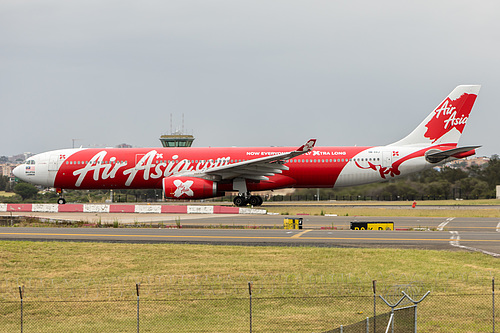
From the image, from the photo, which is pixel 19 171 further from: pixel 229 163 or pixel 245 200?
pixel 245 200

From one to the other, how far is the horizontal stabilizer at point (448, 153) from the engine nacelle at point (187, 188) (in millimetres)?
17256

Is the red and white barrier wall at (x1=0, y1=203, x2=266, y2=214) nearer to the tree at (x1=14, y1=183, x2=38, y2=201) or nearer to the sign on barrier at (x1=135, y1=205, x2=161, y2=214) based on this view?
the sign on barrier at (x1=135, y1=205, x2=161, y2=214)

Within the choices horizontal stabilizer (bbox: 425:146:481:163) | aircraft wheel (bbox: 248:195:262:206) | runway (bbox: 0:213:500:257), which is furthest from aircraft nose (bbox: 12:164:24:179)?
horizontal stabilizer (bbox: 425:146:481:163)

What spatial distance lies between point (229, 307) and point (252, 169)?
28.3 metres

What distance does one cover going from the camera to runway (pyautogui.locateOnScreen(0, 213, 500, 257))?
80.8 ft

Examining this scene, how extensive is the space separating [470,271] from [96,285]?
1187 centimetres

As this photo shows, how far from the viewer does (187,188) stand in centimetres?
4250

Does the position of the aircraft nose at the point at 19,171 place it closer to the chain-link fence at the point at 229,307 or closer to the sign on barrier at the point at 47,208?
the sign on barrier at the point at 47,208

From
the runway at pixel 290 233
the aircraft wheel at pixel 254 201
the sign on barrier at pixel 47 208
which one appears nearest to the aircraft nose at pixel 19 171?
the sign on barrier at pixel 47 208

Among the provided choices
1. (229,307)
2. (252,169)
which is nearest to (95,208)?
(252,169)

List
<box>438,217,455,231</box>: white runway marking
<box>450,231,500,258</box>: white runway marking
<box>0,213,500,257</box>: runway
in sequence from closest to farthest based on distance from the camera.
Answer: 1. <box>450,231,500,258</box>: white runway marking
2. <box>0,213,500,257</box>: runway
3. <box>438,217,455,231</box>: white runway marking

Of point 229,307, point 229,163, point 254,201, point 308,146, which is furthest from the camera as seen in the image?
point 254,201

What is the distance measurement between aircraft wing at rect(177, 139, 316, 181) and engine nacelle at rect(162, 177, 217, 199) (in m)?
0.87

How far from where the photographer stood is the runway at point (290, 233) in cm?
2462
